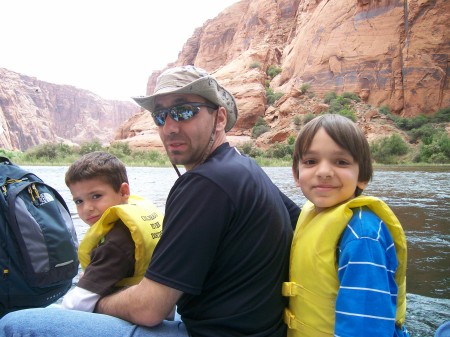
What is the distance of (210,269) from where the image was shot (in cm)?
138

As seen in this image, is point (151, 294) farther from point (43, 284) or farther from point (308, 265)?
point (43, 284)

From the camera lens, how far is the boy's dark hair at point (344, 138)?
1438 millimetres

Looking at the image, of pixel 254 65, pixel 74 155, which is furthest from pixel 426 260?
pixel 74 155

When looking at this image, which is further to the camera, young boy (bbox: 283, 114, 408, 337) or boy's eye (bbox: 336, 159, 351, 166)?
boy's eye (bbox: 336, 159, 351, 166)

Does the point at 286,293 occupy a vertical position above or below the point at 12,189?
below

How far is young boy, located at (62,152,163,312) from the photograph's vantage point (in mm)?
1531

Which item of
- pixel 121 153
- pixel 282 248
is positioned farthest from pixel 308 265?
pixel 121 153

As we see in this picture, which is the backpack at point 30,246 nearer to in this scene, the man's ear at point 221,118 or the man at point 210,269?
the man at point 210,269

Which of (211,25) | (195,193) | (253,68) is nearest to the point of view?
(195,193)

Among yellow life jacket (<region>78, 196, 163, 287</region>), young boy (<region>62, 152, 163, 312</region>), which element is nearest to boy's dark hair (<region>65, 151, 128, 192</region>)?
young boy (<region>62, 152, 163, 312</region>)

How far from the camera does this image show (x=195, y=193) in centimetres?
131

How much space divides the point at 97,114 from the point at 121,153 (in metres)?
127

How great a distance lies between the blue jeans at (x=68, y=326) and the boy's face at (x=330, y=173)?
69 cm

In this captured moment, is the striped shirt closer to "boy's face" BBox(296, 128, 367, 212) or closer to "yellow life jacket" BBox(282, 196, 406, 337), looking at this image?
"yellow life jacket" BBox(282, 196, 406, 337)
